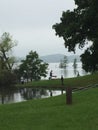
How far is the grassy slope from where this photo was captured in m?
15.2

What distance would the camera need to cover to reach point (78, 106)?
19578 millimetres

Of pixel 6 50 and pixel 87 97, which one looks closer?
pixel 87 97

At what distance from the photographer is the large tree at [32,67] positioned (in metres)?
82.2

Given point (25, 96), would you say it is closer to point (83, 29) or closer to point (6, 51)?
point (83, 29)

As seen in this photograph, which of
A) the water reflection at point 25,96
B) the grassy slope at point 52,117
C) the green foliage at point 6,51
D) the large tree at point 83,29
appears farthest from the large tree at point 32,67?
the grassy slope at point 52,117

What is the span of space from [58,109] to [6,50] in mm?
61152

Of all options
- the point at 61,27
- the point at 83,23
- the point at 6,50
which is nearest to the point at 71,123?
the point at 83,23

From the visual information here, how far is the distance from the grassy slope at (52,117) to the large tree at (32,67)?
6059 cm

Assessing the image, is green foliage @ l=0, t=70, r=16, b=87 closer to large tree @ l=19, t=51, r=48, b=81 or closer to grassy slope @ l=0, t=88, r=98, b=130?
large tree @ l=19, t=51, r=48, b=81

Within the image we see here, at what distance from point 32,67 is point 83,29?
35809 mm

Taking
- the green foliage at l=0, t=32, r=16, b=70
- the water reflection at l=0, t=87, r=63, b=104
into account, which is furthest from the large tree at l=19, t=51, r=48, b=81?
the water reflection at l=0, t=87, r=63, b=104

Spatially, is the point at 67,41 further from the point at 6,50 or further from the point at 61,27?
the point at 6,50

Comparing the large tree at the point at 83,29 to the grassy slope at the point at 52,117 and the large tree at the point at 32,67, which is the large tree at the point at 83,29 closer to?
the grassy slope at the point at 52,117

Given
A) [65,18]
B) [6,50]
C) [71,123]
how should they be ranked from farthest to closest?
1. [6,50]
2. [65,18]
3. [71,123]
